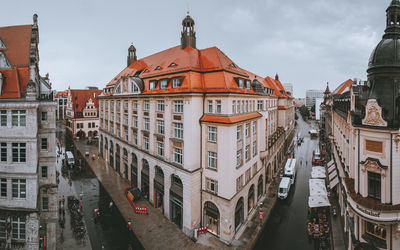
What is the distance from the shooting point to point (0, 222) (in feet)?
69.7

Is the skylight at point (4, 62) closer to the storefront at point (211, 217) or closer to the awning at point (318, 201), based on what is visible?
the storefront at point (211, 217)

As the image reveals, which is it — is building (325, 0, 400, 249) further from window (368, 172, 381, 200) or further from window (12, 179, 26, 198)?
window (12, 179, 26, 198)

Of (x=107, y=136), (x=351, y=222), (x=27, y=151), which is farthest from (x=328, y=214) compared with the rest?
(x=107, y=136)

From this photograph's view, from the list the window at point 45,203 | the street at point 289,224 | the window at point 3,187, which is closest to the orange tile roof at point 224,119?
the street at point 289,224

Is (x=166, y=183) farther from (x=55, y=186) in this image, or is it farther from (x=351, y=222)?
(x=351, y=222)

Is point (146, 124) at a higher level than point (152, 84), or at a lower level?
lower

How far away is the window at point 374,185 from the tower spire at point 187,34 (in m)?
29.8

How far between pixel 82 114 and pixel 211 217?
73766 mm

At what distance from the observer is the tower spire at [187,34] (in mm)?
36188

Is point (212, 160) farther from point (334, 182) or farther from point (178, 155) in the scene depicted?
point (334, 182)

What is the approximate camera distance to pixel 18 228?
21234 millimetres

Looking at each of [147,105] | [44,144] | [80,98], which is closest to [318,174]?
[147,105]

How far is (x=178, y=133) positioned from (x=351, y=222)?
21171 mm

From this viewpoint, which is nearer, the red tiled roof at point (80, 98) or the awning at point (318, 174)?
the awning at point (318, 174)
